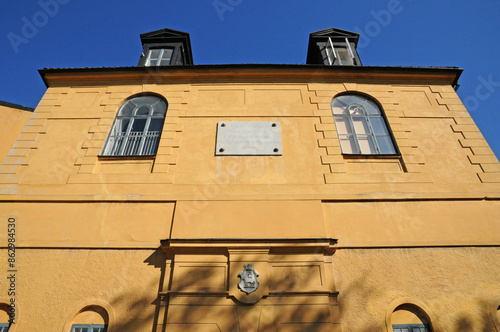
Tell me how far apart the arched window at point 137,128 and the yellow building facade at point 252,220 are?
0.45ft

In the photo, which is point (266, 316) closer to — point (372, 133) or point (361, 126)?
point (372, 133)

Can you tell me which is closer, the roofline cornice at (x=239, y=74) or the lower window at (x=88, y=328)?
the lower window at (x=88, y=328)

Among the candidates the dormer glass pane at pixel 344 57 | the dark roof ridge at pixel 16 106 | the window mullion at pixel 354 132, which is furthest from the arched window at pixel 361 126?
the dark roof ridge at pixel 16 106

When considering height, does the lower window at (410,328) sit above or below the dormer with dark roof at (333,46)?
below

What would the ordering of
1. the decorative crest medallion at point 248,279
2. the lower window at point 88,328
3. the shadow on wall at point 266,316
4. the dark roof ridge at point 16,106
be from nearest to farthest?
the shadow on wall at point 266,316
the lower window at point 88,328
the decorative crest medallion at point 248,279
the dark roof ridge at point 16,106

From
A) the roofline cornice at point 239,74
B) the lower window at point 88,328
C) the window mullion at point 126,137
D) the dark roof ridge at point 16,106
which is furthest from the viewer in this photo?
the dark roof ridge at point 16,106

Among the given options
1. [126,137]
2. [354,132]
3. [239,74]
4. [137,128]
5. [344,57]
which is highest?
[344,57]

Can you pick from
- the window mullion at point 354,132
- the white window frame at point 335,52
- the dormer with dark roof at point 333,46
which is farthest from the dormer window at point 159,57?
the window mullion at point 354,132

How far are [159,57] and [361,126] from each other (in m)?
5.72

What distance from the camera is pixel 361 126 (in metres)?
6.83

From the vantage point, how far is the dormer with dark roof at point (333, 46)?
8.68m

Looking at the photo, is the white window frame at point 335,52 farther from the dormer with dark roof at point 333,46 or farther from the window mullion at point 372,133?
the window mullion at point 372,133

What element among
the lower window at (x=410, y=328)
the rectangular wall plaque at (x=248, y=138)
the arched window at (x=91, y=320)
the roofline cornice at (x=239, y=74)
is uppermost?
the roofline cornice at (x=239, y=74)

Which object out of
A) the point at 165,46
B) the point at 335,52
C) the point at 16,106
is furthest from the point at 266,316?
the point at 16,106
